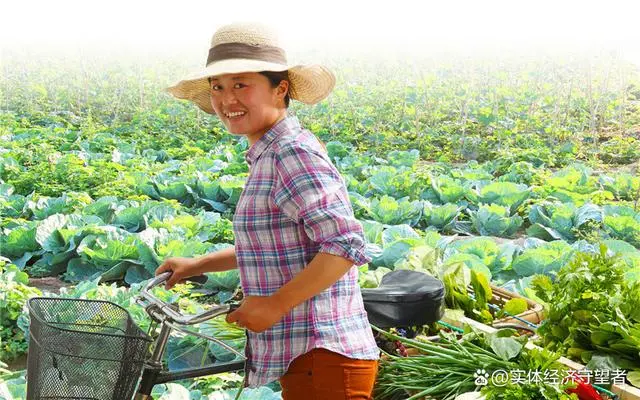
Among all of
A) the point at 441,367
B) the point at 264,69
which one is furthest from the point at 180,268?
the point at 441,367

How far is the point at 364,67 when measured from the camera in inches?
692

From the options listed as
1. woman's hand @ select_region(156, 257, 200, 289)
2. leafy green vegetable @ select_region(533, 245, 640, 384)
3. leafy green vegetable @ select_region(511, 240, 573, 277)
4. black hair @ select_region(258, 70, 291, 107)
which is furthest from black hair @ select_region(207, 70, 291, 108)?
leafy green vegetable @ select_region(511, 240, 573, 277)

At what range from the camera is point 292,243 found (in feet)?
5.44

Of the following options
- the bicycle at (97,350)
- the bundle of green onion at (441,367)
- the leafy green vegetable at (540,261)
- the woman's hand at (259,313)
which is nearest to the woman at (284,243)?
the woman's hand at (259,313)

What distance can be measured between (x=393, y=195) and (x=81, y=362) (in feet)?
17.9

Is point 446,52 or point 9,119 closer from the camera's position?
point 9,119

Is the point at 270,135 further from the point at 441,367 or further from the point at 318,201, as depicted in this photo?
the point at 441,367

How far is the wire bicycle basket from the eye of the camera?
153cm

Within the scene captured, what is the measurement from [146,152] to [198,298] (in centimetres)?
544

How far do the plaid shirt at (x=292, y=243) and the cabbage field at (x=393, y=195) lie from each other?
84 cm

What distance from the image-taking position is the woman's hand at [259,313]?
158cm

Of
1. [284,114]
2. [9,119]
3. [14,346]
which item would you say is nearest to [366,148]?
[9,119]

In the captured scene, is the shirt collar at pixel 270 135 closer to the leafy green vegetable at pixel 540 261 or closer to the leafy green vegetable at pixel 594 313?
the leafy green vegetable at pixel 594 313

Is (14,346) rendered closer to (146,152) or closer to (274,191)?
(274,191)
